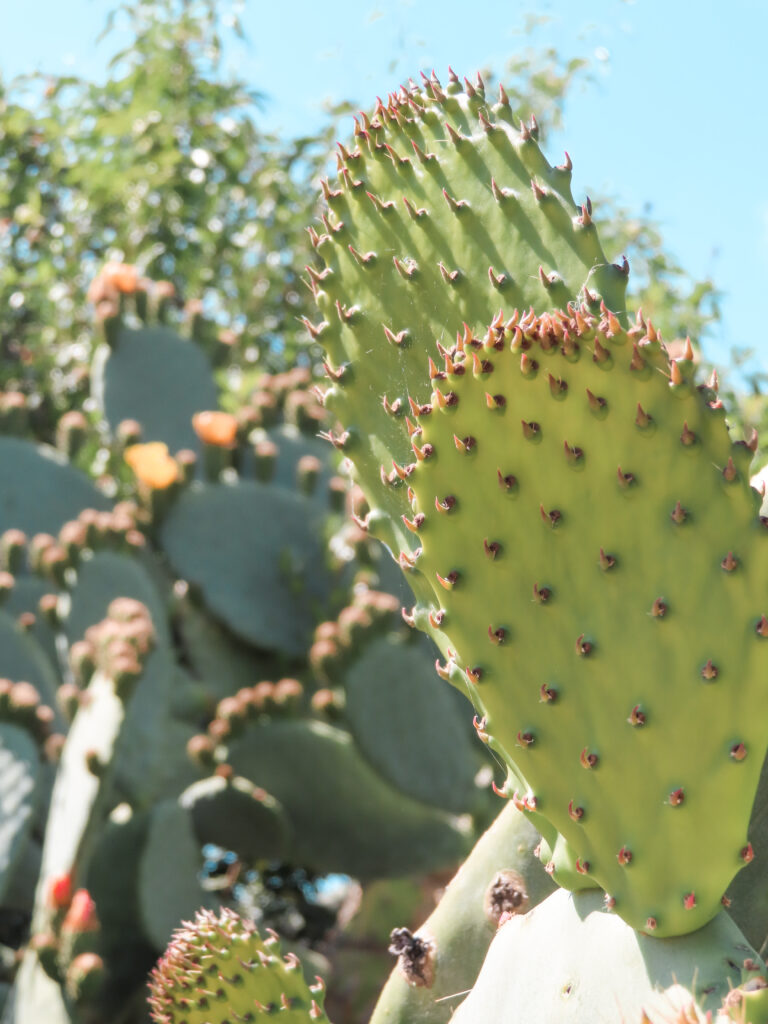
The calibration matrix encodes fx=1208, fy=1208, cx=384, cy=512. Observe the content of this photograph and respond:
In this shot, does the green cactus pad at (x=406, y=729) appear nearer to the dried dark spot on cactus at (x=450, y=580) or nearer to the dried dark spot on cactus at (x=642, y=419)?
the dried dark spot on cactus at (x=450, y=580)

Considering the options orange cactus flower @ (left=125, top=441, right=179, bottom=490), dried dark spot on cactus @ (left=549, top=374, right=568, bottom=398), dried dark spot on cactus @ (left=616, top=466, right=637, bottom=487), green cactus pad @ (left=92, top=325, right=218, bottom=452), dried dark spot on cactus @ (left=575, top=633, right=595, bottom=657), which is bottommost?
dried dark spot on cactus @ (left=575, top=633, right=595, bottom=657)

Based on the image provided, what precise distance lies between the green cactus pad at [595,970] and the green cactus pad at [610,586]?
27 millimetres

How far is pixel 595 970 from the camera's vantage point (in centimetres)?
93

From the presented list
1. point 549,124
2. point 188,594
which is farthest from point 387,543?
point 549,124

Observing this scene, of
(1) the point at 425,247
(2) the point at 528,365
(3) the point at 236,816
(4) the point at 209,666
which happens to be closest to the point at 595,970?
(2) the point at 528,365

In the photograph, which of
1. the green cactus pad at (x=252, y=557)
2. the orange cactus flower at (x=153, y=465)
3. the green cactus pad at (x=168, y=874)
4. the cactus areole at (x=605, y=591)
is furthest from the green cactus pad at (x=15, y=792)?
the cactus areole at (x=605, y=591)

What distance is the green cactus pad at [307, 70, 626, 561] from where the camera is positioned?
108cm

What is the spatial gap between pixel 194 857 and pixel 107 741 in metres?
0.45

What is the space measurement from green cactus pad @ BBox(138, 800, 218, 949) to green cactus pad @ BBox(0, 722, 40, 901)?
0.79 feet

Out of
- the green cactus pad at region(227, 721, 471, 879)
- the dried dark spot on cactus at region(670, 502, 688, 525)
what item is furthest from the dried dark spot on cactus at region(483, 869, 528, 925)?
the green cactus pad at region(227, 721, 471, 879)

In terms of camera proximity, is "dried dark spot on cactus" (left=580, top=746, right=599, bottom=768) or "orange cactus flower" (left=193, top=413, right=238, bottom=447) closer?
"dried dark spot on cactus" (left=580, top=746, right=599, bottom=768)

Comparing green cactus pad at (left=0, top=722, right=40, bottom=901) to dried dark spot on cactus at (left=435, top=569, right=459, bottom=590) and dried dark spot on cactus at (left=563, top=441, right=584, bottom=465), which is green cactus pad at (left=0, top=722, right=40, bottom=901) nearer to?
→ dried dark spot on cactus at (left=435, top=569, right=459, bottom=590)

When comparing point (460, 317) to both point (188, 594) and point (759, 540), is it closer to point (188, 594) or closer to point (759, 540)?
point (759, 540)

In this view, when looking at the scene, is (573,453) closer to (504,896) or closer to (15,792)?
(504,896)
